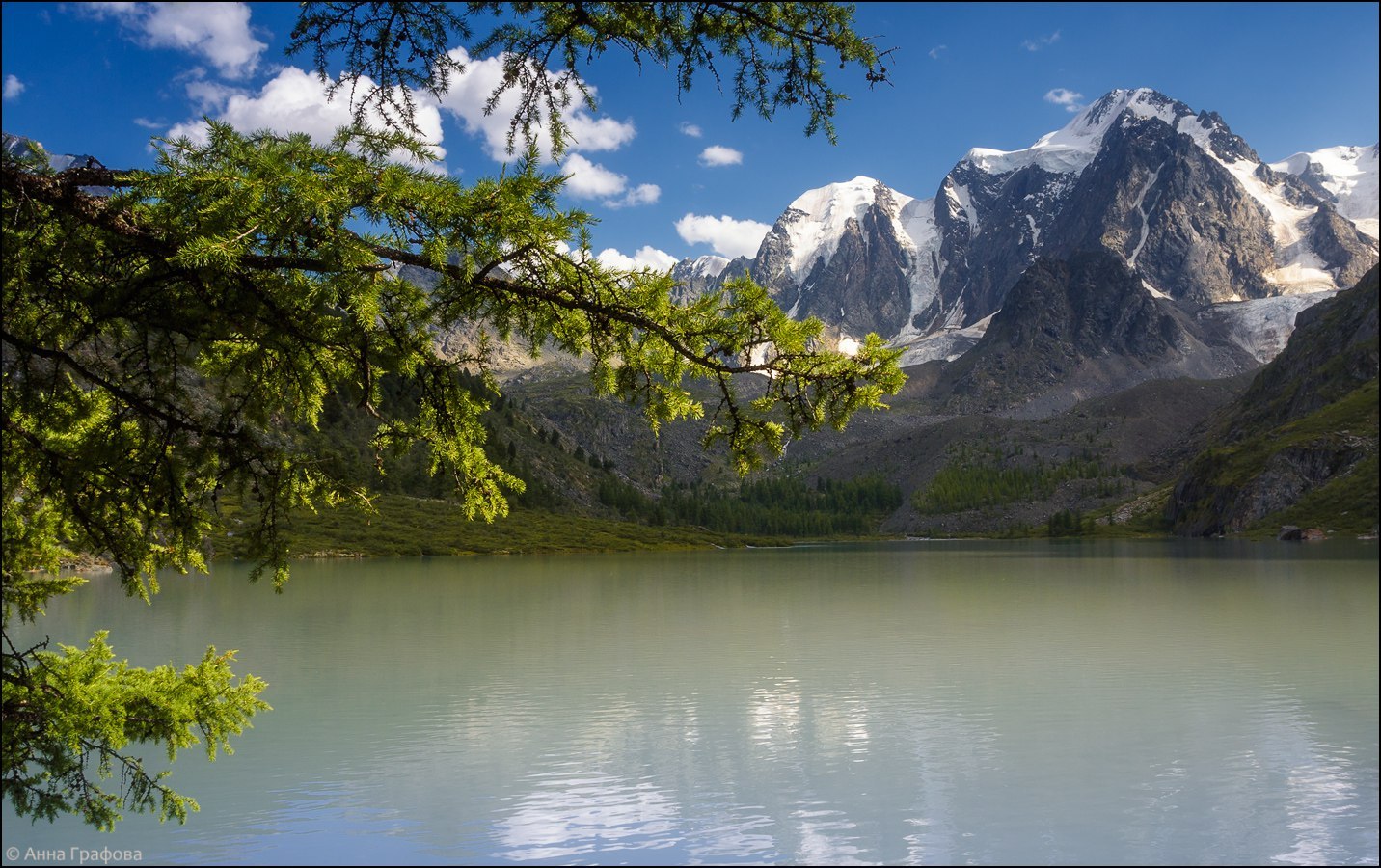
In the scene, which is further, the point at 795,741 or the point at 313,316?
the point at 795,741

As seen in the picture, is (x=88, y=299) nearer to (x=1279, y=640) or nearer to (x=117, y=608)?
(x=1279, y=640)

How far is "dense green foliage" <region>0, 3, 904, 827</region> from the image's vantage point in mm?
7344

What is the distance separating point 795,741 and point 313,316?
1806 cm

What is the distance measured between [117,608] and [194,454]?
61.0 m

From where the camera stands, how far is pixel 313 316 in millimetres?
7875

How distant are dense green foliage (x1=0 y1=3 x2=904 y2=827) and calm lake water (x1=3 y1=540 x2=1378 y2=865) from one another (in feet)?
16.5

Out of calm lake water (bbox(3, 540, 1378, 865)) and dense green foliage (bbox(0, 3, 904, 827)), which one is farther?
calm lake water (bbox(3, 540, 1378, 865))

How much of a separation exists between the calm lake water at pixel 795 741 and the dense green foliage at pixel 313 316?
5.02 m

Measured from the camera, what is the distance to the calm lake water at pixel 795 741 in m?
15.0

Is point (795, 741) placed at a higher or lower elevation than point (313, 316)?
lower

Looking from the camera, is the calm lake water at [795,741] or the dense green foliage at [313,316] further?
the calm lake water at [795,741]

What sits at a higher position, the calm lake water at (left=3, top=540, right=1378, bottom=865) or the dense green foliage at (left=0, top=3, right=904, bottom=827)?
the dense green foliage at (left=0, top=3, right=904, bottom=827)

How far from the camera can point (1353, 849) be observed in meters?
14.0

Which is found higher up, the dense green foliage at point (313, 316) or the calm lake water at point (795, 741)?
the dense green foliage at point (313, 316)
